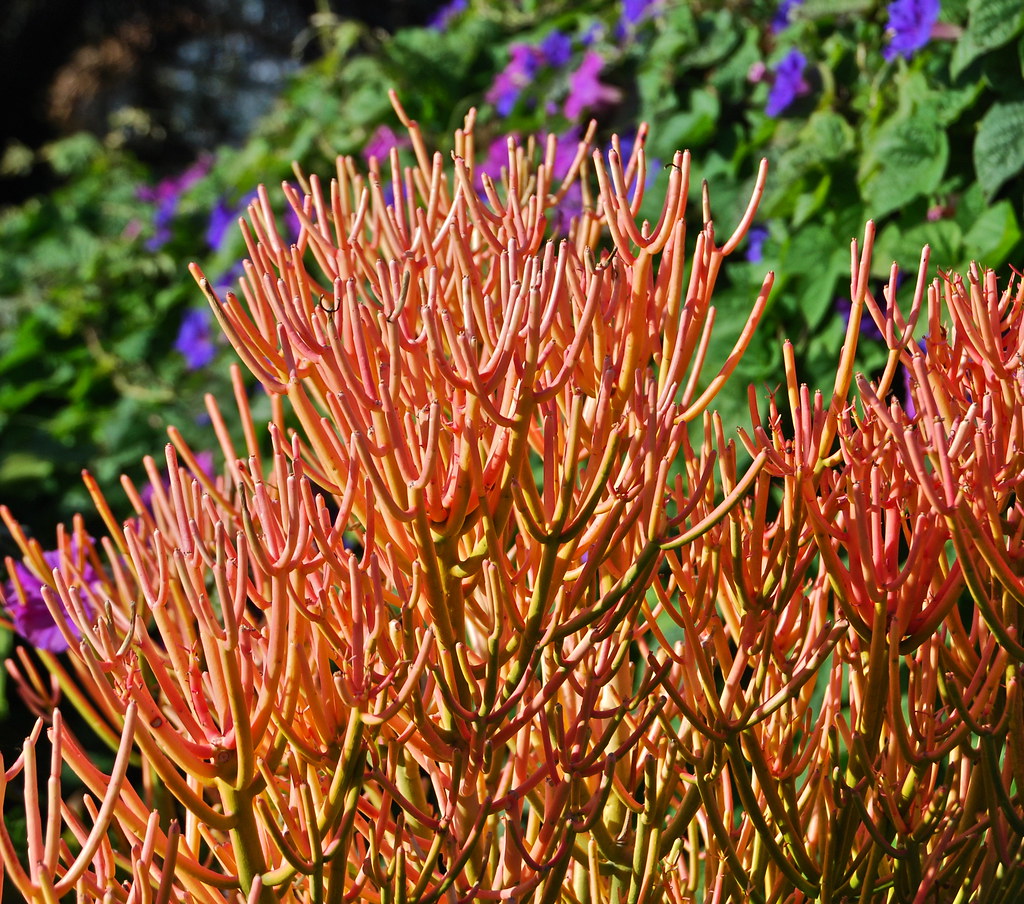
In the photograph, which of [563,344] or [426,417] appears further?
[563,344]

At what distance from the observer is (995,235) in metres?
1.93

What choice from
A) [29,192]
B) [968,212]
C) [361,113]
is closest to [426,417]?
[968,212]

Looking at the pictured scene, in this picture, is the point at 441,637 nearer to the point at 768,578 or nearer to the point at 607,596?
the point at 607,596

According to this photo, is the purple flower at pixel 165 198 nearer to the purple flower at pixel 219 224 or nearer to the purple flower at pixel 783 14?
the purple flower at pixel 219 224

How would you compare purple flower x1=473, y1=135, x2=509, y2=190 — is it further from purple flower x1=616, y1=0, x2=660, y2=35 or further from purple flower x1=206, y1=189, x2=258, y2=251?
purple flower x1=206, y1=189, x2=258, y2=251

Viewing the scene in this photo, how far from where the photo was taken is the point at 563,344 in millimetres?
1064

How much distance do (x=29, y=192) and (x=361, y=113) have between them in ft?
18.0

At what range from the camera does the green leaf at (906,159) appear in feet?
6.75

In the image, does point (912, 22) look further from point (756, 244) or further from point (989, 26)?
point (756, 244)

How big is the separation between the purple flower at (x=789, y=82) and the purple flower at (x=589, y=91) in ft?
1.94

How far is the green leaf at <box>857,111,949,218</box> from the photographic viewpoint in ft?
6.75

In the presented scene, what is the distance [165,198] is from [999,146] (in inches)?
152

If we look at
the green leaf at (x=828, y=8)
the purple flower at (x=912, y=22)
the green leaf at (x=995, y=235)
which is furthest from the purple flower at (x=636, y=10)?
the green leaf at (x=995, y=235)

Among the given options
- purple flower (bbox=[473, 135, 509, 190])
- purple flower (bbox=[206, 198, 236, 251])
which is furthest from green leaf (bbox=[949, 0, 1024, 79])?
purple flower (bbox=[206, 198, 236, 251])
